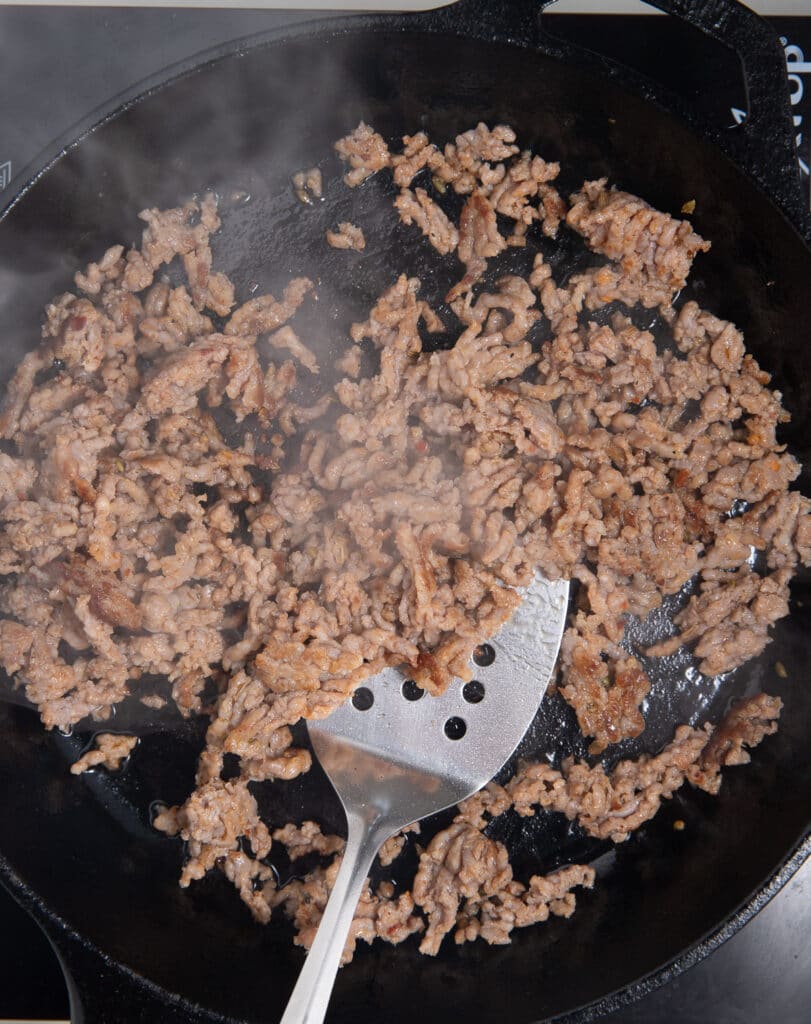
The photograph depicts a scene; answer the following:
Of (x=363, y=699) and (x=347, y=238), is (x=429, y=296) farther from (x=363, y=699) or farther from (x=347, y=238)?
→ (x=363, y=699)

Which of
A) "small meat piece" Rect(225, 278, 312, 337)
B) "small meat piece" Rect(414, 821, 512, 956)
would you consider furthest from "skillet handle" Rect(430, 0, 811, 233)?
"small meat piece" Rect(414, 821, 512, 956)

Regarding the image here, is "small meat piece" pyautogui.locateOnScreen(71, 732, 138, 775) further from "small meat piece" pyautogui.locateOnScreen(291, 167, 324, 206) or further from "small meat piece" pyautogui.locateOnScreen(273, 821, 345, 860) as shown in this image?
"small meat piece" pyautogui.locateOnScreen(291, 167, 324, 206)

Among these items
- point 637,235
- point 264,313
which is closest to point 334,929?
point 264,313

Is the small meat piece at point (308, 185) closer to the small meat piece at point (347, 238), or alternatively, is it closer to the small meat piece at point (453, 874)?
the small meat piece at point (347, 238)

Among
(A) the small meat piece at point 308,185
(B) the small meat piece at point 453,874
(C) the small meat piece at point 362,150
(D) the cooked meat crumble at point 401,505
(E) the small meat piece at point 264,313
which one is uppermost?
(C) the small meat piece at point 362,150

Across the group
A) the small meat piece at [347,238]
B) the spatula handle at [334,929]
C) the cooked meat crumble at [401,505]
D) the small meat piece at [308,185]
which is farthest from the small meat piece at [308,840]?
the small meat piece at [308,185]

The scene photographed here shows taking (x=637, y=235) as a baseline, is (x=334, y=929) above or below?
below
